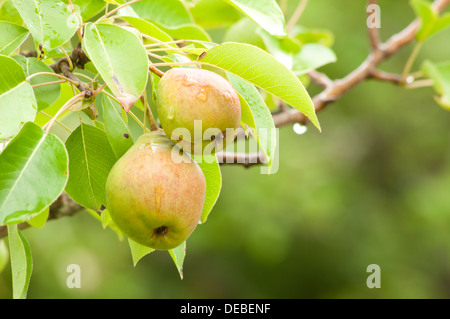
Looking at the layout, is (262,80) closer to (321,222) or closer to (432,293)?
(321,222)

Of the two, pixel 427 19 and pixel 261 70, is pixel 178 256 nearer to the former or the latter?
pixel 261 70

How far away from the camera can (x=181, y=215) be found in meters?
0.64

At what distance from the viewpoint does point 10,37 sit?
0.76 m

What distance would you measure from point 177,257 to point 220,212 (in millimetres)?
2785

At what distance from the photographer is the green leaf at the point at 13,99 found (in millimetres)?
622

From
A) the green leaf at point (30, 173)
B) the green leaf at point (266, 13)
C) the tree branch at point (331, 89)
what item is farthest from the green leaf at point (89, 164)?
the tree branch at point (331, 89)

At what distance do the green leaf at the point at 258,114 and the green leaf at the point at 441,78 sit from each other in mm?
870

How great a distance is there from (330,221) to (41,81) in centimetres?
318

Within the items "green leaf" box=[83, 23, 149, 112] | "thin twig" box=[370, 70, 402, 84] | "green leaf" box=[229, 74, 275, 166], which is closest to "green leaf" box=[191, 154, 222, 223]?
"green leaf" box=[229, 74, 275, 166]

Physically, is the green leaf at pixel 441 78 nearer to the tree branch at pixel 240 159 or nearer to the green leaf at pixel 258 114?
the tree branch at pixel 240 159

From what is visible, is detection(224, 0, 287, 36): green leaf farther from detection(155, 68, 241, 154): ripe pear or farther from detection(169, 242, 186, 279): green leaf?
detection(169, 242, 186, 279): green leaf

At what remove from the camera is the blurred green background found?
3.57 metres

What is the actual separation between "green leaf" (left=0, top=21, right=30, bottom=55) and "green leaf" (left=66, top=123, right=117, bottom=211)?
0.45ft

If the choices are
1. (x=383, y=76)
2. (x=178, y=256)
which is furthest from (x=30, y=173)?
(x=383, y=76)
